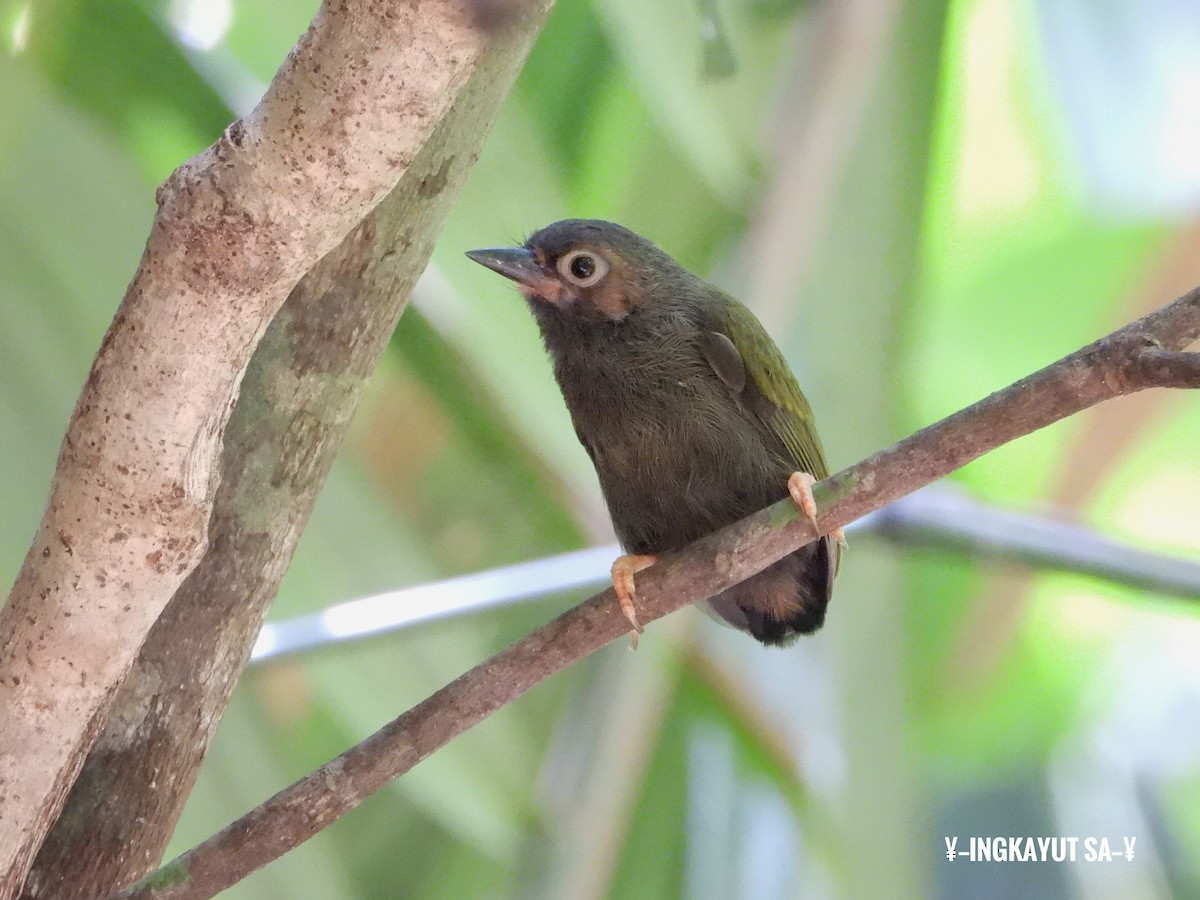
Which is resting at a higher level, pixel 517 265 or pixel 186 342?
pixel 517 265

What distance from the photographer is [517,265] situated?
3047 mm

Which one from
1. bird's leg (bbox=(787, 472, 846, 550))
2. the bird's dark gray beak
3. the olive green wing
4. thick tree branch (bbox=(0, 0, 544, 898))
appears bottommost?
thick tree branch (bbox=(0, 0, 544, 898))

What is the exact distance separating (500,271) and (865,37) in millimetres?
2032

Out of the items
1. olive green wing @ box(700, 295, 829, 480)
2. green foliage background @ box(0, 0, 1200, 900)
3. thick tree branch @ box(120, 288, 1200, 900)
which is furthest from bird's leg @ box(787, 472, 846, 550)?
green foliage background @ box(0, 0, 1200, 900)

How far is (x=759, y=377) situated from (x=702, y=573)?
0.93m

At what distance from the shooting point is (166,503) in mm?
1656

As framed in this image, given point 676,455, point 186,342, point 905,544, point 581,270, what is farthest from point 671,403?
point 186,342

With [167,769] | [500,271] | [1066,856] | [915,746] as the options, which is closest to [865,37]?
[500,271]

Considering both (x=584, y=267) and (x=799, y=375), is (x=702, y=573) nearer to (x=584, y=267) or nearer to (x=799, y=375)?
(x=584, y=267)

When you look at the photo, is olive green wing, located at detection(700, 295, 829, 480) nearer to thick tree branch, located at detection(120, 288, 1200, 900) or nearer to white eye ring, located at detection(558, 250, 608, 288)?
white eye ring, located at detection(558, 250, 608, 288)

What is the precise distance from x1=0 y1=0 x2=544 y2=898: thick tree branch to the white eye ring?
56.6 inches

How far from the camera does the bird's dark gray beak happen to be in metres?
3.03

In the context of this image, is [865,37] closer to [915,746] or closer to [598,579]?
[598,579]

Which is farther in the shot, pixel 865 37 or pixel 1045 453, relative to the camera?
pixel 1045 453
